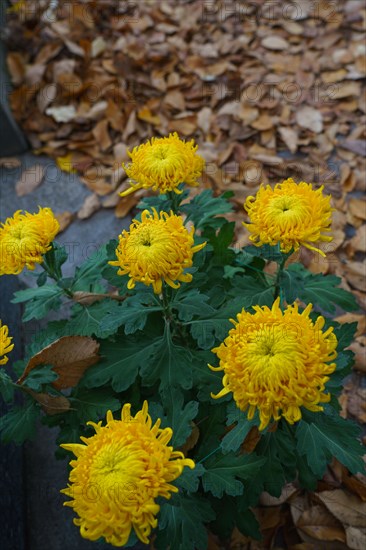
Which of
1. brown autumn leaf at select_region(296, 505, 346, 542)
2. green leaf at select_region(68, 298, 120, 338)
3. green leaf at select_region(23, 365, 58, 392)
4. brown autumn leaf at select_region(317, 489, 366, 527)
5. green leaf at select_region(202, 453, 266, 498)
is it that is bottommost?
brown autumn leaf at select_region(296, 505, 346, 542)

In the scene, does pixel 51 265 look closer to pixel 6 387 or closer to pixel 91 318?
pixel 91 318

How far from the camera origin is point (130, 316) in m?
1.61

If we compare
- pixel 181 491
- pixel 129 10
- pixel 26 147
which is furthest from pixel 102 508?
pixel 129 10

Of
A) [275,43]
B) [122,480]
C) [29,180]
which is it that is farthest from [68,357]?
[275,43]

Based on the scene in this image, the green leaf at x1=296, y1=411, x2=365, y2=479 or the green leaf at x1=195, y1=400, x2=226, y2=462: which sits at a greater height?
the green leaf at x1=296, y1=411, x2=365, y2=479

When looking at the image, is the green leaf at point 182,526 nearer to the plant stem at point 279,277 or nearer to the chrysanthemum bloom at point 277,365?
the chrysanthemum bloom at point 277,365

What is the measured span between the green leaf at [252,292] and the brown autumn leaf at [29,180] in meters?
1.93

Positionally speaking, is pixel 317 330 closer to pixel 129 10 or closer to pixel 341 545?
pixel 341 545

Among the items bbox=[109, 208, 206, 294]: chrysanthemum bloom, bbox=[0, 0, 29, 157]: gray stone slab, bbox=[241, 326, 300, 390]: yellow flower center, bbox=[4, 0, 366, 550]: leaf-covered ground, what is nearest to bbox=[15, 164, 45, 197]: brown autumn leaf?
bbox=[4, 0, 366, 550]: leaf-covered ground

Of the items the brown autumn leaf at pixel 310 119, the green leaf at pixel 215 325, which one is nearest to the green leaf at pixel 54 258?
the green leaf at pixel 215 325

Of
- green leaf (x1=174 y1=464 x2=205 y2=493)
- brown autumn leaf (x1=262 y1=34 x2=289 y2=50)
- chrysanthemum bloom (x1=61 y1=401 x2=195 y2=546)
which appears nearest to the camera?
chrysanthemum bloom (x1=61 y1=401 x2=195 y2=546)

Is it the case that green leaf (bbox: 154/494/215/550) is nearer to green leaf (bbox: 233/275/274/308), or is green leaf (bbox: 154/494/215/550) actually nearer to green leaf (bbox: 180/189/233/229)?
green leaf (bbox: 233/275/274/308)

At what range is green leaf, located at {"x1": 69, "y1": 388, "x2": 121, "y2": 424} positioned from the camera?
1.76 metres

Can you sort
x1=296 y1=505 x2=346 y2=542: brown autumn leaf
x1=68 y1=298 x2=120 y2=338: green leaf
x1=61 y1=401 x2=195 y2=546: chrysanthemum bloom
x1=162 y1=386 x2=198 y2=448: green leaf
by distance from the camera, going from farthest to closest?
x1=296 y1=505 x2=346 y2=542: brown autumn leaf → x1=68 y1=298 x2=120 y2=338: green leaf → x1=162 y1=386 x2=198 y2=448: green leaf → x1=61 y1=401 x2=195 y2=546: chrysanthemum bloom
